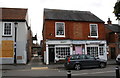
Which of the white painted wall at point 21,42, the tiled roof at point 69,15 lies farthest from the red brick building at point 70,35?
the white painted wall at point 21,42

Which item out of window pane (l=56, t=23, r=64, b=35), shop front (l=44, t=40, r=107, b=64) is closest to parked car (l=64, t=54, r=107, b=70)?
shop front (l=44, t=40, r=107, b=64)

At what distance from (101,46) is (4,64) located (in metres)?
14.0

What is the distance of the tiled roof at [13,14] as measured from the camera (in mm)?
21281

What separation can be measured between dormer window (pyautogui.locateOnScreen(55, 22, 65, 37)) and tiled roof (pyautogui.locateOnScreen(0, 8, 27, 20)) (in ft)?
15.3

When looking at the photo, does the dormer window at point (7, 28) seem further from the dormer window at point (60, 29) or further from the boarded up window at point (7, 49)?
the dormer window at point (60, 29)

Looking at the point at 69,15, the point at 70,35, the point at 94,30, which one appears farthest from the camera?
the point at 69,15

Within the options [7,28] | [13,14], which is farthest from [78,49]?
[13,14]

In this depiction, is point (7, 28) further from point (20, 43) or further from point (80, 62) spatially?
point (80, 62)

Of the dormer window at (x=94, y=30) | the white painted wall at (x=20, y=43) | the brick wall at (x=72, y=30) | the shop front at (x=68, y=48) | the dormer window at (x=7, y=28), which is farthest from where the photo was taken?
the dormer window at (x=94, y=30)

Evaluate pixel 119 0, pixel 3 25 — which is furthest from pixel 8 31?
pixel 119 0

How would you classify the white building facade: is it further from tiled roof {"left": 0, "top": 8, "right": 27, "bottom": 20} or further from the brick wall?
the brick wall

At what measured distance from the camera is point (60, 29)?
22.4 m

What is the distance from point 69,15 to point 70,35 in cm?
357

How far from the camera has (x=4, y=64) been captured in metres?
20.3
